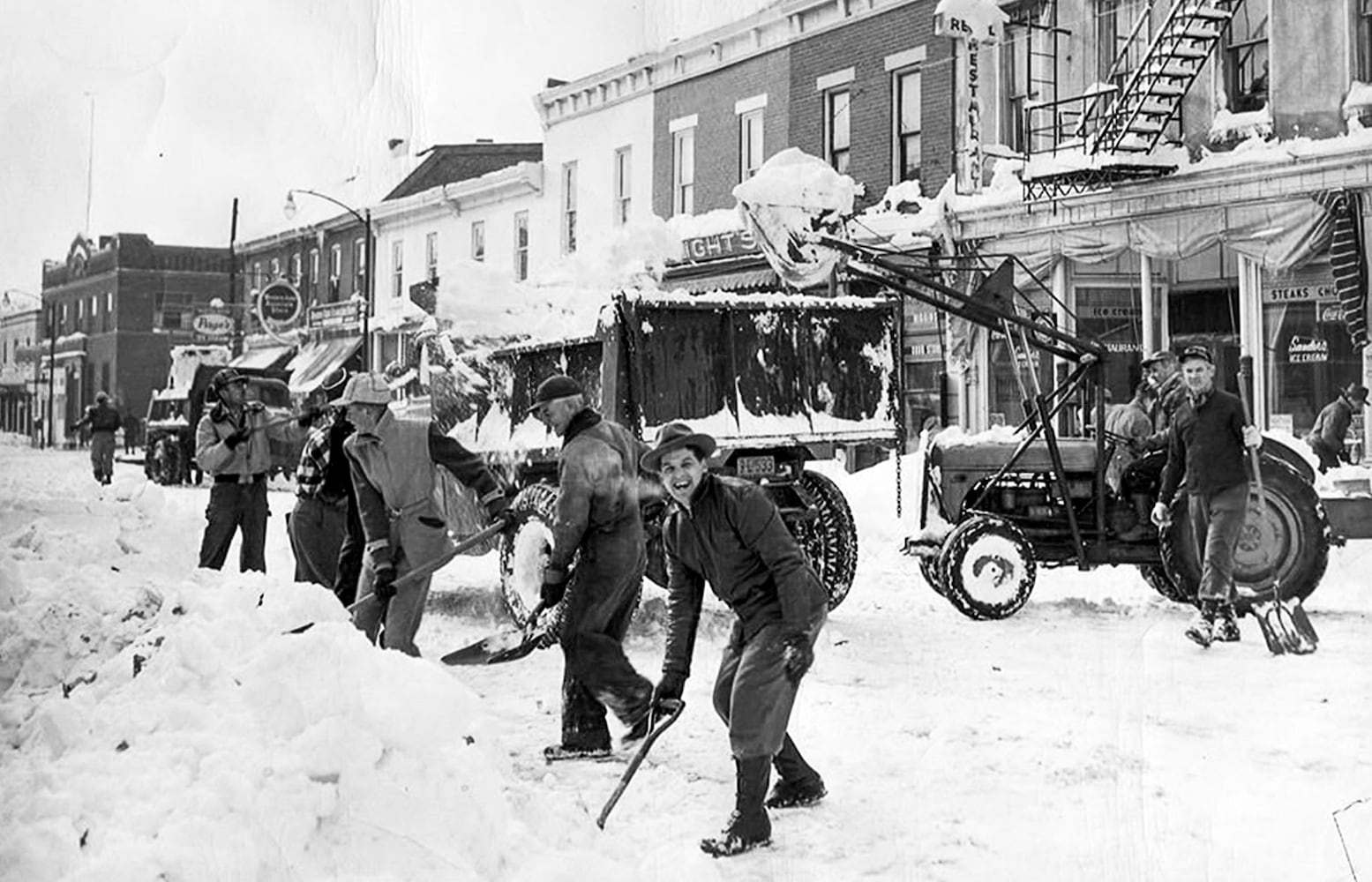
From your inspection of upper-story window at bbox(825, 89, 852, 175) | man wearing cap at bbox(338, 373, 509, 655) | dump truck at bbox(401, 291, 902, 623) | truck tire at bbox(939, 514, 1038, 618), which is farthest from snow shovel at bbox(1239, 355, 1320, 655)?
upper-story window at bbox(825, 89, 852, 175)

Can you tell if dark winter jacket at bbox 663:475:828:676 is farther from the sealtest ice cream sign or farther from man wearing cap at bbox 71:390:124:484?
the sealtest ice cream sign

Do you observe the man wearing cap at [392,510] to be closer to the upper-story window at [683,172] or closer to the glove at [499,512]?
the glove at [499,512]

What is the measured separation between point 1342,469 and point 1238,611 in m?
3.40

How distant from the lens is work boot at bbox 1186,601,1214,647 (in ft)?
23.7

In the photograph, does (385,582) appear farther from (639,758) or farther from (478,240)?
(478,240)

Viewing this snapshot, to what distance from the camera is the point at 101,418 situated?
5.78 meters

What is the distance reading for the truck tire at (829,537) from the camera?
850 centimetres

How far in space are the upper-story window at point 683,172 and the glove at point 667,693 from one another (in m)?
11.4

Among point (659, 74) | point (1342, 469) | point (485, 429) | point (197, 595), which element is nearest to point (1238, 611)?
point (1342, 469)

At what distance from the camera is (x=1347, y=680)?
632 cm

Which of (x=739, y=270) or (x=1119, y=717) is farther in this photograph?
(x=739, y=270)

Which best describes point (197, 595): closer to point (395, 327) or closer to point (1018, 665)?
point (1018, 665)

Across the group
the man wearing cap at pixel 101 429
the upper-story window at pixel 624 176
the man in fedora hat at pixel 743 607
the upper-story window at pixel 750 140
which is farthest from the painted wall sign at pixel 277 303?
the upper-story window at pixel 750 140

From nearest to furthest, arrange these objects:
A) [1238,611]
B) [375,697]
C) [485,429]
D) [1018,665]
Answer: [375,697] < [1018,665] < [1238,611] < [485,429]
